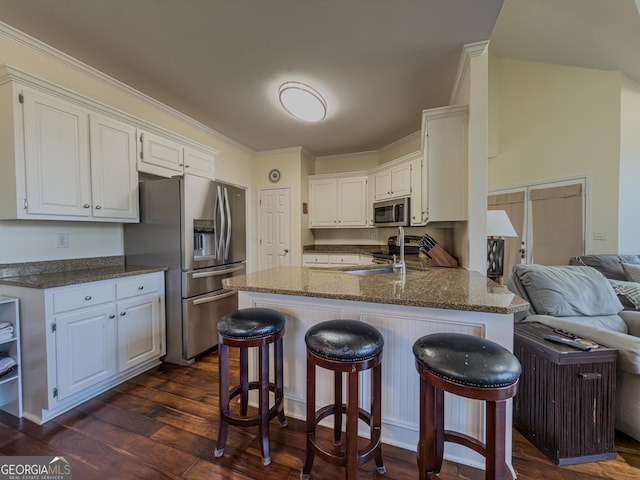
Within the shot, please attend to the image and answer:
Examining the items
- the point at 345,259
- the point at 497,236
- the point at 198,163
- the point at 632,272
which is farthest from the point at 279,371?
the point at 632,272

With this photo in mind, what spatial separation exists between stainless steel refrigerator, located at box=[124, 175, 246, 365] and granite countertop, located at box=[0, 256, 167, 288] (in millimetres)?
208

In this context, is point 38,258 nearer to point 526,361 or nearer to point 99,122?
point 99,122

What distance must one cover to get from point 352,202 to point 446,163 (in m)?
2.31

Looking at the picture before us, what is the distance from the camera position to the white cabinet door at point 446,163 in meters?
2.11

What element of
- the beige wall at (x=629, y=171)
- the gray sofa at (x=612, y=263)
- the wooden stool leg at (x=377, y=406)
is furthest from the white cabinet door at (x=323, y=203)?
the beige wall at (x=629, y=171)

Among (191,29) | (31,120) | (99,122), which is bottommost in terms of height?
(31,120)

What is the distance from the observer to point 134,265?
2.51 meters

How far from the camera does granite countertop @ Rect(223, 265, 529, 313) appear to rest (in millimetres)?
1165

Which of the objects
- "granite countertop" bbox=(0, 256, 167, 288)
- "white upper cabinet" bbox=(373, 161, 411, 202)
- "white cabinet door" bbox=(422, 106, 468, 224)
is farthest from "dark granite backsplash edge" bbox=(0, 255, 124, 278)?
"white upper cabinet" bbox=(373, 161, 411, 202)

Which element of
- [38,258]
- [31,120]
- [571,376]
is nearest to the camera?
[571,376]

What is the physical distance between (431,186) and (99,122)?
2813 mm

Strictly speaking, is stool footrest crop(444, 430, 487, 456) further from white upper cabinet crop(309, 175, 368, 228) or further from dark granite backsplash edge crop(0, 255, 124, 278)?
white upper cabinet crop(309, 175, 368, 228)

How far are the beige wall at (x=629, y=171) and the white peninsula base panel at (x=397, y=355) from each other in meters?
3.92

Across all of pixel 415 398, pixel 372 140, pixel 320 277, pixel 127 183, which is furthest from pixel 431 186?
pixel 127 183
